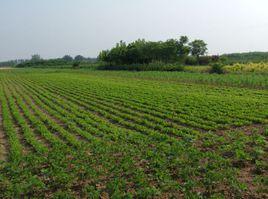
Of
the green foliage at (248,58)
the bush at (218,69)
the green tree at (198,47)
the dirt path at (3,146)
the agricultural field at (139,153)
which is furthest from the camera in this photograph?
the green tree at (198,47)

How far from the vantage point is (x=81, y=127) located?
41.9ft

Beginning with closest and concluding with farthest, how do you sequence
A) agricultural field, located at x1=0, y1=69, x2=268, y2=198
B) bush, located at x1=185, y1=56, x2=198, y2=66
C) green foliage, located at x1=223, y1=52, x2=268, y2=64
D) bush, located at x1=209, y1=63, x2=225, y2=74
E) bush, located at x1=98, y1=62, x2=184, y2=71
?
agricultural field, located at x1=0, y1=69, x2=268, y2=198 → bush, located at x1=209, y1=63, x2=225, y2=74 → bush, located at x1=98, y1=62, x2=184, y2=71 → green foliage, located at x1=223, y1=52, x2=268, y2=64 → bush, located at x1=185, y1=56, x2=198, y2=66

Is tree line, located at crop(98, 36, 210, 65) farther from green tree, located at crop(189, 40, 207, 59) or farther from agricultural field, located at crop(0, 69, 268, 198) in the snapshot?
agricultural field, located at crop(0, 69, 268, 198)

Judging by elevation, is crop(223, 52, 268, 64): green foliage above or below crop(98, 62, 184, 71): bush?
above

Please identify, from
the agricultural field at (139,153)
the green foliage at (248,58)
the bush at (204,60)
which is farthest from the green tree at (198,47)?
the agricultural field at (139,153)

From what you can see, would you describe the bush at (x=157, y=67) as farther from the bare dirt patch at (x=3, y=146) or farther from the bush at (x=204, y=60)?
the bare dirt patch at (x=3, y=146)

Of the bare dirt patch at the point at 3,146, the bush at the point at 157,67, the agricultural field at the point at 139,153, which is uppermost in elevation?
the bush at the point at 157,67

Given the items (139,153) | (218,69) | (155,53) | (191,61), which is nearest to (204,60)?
(191,61)

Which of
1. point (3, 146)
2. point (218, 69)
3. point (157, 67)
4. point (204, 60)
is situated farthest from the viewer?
point (204, 60)

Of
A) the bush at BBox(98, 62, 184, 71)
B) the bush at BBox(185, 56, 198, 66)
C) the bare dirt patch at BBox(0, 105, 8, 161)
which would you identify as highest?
the bush at BBox(185, 56, 198, 66)

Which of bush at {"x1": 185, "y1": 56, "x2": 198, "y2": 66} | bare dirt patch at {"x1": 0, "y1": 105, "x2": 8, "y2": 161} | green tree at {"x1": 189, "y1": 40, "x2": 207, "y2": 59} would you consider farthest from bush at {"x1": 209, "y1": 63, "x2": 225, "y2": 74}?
green tree at {"x1": 189, "y1": 40, "x2": 207, "y2": 59}

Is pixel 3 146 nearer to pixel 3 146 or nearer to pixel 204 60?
pixel 3 146

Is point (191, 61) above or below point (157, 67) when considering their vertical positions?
above

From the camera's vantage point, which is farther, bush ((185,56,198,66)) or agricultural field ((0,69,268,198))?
bush ((185,56,198,66))
